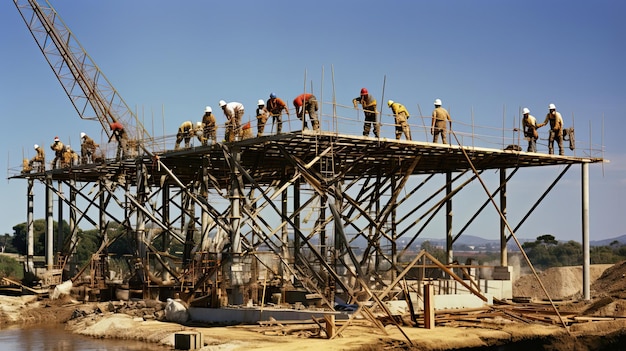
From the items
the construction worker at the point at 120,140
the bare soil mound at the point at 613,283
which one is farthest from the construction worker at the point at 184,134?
the bare soil mound at the point at 613,283

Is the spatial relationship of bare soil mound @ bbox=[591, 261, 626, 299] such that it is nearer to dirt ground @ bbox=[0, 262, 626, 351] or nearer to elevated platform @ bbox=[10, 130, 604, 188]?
dirt ground @ bbox=[0, 262, 626, 351]

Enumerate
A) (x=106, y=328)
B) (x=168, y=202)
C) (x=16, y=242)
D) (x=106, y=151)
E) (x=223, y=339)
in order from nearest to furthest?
(x=223, y=339) → (x=106, y=328) → (x=106, y=151) → (x=168, y=202) → (x=16, y=242)

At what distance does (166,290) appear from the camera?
46062mm

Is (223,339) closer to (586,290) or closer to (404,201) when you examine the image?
(404,201)

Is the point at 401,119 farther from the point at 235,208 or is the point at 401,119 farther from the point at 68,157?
the point at 68,157

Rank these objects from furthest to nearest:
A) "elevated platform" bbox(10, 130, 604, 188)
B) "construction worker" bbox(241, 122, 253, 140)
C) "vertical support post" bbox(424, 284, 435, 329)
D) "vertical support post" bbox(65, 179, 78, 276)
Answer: "vertical support post" bbox(65, 179, 78, 276) → "construction worker" bbox(241, 122, 253, 140) → "elevated platform" bbox(10, 130, 604, 188) → "vertical support post" bbox(424, 284, 435, 329)

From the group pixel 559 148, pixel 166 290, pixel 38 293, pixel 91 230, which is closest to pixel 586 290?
pixel 559 148

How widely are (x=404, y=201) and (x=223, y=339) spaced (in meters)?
16.0

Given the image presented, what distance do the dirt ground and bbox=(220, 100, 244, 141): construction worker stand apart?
805 centimetres

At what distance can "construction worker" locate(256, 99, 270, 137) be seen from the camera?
40.7 m

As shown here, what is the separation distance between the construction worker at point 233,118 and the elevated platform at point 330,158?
803mm

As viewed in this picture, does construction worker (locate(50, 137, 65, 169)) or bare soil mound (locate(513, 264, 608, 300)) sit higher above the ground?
construction worker (locate(50, 137, 65, 169))

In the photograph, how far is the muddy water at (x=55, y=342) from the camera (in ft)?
120

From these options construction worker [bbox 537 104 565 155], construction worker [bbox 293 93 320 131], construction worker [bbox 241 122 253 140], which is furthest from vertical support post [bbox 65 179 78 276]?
construction worker [bbox 537 104 565 155]
